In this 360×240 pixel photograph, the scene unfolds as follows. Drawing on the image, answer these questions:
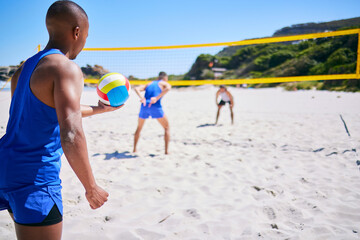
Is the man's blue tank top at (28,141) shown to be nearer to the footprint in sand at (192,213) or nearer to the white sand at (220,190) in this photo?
the white sand at (220,190)

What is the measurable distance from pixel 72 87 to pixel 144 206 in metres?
1.63

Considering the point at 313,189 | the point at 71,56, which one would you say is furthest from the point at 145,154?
the point at 71,56

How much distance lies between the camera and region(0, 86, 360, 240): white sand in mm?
1932

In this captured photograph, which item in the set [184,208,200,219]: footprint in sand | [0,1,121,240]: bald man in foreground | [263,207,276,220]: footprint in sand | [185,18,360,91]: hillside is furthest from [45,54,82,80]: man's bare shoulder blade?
[185,18,360,91]: hillside

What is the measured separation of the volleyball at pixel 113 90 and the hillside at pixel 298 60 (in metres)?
13.2

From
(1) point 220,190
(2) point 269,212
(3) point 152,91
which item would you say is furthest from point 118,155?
(2) point 269,212

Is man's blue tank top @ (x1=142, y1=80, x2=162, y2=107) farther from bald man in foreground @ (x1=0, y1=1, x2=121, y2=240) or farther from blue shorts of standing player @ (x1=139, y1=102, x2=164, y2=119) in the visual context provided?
bald man in foreground @ (x1=0, y1=1, x2=121, y2=240)

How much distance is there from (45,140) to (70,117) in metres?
0.21

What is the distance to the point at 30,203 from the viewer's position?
3.17ft

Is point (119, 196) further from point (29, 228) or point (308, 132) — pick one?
point (308, 132)

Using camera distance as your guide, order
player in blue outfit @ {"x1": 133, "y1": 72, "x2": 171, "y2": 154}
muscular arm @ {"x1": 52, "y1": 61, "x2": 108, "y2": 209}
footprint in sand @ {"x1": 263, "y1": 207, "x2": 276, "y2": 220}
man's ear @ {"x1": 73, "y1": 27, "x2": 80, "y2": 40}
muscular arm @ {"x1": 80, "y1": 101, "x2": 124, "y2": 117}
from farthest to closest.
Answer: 1. player in blue outfit @ {"x1": 133, "y1": 72, "x2": 171, "y2": 154}
2. footprint in sand @ {"x1": 263, "y1": 207, "x2": 276, "y2": 220}
3. muscular arm @ {"x1": 80, "y1": 101, "x2": 124, "y2": 117}
4. man's ear @ {"x1": 73, "y1": 27, "x2": 80, "y2": 40}
5. muscular arm @ {"x1": 52, "y1": 61, "x2": 108, "y2": 209}

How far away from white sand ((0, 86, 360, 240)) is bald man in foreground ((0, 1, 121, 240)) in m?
0.95

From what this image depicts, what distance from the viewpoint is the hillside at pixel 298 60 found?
675 inches

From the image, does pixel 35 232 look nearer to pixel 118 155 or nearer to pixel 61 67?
pixel 61 67
